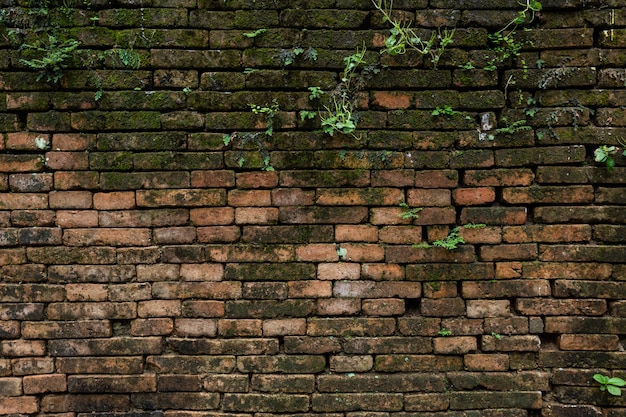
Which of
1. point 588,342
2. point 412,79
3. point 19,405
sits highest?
point 412,79

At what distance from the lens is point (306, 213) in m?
2.07

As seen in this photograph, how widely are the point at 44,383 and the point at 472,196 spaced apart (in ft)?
8.55

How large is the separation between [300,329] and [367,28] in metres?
1.73

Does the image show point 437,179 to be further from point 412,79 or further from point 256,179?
point 256,179

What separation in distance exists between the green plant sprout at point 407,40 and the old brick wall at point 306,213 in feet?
0.14

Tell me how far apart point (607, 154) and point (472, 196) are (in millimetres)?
758

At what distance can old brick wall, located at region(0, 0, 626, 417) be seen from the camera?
2.04 metres

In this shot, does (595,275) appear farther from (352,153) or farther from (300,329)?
(300,329)

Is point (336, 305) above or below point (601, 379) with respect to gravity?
above

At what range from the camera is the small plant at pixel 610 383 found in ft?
6.57

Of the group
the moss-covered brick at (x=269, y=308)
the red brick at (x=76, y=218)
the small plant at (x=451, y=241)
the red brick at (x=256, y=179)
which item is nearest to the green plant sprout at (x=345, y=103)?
the red brick at (x=256, y=179)

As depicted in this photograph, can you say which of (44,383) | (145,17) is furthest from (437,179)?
(44,383)

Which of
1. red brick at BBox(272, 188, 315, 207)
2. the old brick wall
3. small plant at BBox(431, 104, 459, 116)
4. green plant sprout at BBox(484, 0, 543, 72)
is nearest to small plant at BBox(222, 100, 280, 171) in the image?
the old brick wall

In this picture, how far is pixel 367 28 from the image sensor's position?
2.07 meters
